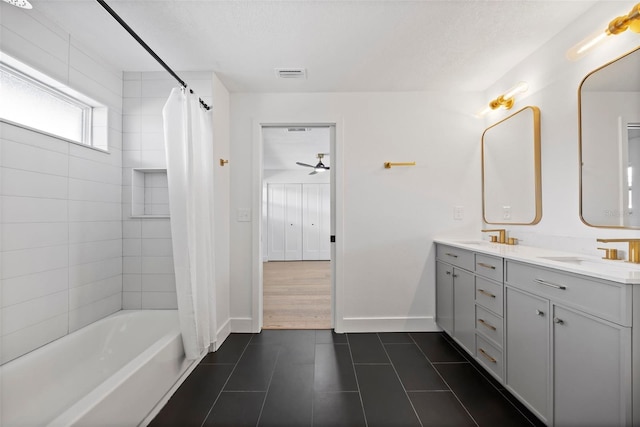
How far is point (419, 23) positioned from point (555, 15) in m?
0.83

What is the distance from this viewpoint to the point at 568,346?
1.28 meters

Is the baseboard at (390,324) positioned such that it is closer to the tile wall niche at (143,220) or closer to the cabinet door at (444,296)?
the cabinet door at (444,296)

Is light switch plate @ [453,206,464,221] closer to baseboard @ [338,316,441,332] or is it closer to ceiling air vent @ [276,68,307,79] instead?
baseboard @ [338,316,441,332]

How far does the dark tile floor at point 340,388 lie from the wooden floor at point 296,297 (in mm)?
454

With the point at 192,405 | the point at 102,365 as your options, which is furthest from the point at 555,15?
the point at 102,365

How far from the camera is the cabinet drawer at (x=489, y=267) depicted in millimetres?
1756

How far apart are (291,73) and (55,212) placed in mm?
1974

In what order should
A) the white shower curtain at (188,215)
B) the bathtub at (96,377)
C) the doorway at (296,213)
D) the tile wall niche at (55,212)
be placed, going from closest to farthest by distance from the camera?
the bathtub at (96,377) → the tile wall niche at (55,212) → the white shower curtain at (188,215) → the doorway at (296,213)

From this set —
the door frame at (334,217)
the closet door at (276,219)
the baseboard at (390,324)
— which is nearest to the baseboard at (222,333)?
the door frame at (334,217)

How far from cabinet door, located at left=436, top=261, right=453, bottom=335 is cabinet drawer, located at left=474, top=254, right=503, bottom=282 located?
1.37ft

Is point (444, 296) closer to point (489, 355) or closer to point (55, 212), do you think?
point (489, 355)

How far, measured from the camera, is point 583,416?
1197mm

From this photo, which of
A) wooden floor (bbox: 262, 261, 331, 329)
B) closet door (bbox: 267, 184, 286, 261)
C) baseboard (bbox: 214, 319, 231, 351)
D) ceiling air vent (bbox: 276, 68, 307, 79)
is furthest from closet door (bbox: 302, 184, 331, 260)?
ceiling air vent (bbox: 276, 68, 307, 79)

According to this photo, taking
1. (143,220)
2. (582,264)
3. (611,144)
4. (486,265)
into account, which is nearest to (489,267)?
(486,265)
